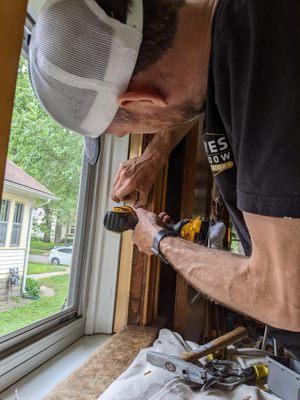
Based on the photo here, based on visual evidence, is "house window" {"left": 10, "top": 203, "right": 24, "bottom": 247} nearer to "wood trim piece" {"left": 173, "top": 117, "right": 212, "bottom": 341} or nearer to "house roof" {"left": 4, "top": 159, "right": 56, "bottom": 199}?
"house roof" {"left": 4, "top": 159, "right": 56, "bottom": 199}

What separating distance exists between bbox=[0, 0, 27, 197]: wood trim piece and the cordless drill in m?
0.57

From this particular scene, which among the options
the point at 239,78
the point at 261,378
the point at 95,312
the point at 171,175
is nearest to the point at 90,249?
the point at 95,312

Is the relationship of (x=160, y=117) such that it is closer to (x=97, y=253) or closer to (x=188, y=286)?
(x=97, y=253)

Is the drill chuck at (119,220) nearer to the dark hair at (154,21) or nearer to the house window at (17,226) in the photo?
the house window at (17,226)

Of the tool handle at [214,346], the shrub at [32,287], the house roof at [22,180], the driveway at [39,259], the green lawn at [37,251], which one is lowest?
the tool handle at [214,346]

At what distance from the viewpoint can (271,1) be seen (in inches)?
18.6

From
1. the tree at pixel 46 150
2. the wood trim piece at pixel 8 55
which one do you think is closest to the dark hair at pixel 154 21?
the wood trim piece at pixel 8 55

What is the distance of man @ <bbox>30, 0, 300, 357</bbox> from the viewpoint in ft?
1.48

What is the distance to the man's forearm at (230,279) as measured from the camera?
0.56 meters

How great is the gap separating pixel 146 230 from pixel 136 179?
0.26 metres

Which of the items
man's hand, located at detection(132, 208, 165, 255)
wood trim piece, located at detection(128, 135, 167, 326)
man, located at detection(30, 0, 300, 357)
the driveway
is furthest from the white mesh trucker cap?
wood trim piece, located at detection(128, 135, 167, 326)

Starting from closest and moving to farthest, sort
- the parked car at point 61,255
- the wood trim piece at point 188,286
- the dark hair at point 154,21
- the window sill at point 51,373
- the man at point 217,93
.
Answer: the man at point 217,93
the dark hair at point 154,21
the window sill at point 51,373
the parked car at point 61,255
the wood trim piece at point 188,286

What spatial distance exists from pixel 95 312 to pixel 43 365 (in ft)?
1.09

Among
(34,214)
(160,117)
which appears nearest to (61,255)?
(34,214)
